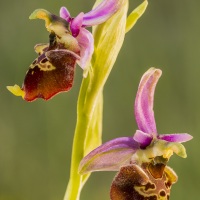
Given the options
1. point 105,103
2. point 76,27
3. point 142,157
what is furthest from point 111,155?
point 105,103

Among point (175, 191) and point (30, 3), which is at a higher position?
point (30, 3)

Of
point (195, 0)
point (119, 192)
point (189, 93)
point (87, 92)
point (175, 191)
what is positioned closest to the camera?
point (119, 192)

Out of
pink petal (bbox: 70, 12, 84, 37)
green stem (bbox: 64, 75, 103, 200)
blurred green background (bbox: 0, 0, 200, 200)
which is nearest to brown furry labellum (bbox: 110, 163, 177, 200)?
green stem (bbox: 64, 75, 103, 200)

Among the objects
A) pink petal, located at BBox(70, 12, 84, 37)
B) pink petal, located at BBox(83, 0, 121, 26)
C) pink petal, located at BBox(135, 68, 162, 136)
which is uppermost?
pink petal, located at BBox(83, 0, 121, 26)

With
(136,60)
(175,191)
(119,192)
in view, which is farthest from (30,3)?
(119,192)

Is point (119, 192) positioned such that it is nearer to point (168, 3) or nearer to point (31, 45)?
point (31, 45)

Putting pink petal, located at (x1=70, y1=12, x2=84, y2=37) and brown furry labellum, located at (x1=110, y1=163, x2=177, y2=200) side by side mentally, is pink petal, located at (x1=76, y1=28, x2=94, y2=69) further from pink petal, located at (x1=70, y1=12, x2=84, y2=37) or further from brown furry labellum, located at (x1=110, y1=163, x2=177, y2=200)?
brown furry labellum, located at (x1=110, y1=163, x2=177, y2=200)

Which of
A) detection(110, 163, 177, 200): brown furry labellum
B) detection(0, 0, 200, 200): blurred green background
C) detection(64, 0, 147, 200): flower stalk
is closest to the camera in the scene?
detection(110, 163, 177, 200): brown furry labellum
